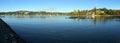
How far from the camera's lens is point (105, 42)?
28.0 meters

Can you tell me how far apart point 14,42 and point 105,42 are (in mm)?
12449

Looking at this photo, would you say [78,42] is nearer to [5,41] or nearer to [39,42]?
[39,42]

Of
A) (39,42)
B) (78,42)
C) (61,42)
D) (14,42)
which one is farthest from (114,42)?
(14,42)

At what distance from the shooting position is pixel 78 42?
28.1 metres

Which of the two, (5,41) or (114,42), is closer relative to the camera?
(5,41)

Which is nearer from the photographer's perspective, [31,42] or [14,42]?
[14,42]

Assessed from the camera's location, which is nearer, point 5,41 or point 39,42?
point 5,41

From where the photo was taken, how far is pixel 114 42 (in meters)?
28.0

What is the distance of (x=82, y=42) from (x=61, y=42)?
2924 mm

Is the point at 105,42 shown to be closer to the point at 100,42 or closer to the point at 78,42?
the point at 100,42

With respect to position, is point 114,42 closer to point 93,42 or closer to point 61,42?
point 93,42

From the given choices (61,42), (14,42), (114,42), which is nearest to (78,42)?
(61,42)

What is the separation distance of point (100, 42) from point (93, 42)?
959 millimetres

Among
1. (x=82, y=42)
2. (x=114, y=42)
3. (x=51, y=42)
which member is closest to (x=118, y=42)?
(x=114, y=42)
